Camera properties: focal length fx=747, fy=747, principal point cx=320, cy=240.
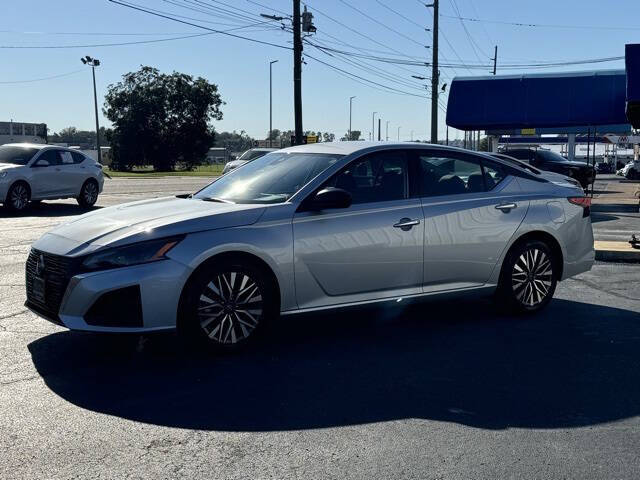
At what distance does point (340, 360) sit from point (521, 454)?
190 centimetres

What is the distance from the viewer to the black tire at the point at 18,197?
654 inches

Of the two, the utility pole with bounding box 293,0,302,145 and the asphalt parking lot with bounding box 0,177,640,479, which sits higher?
the utility pole with bounding box 293,0,302,145

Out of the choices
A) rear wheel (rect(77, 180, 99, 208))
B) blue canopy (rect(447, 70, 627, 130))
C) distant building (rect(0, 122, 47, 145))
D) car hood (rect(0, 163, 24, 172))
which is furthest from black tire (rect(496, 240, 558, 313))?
distant building (rect(0, 122, 47, 145))

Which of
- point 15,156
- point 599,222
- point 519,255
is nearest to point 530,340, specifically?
point 519,255

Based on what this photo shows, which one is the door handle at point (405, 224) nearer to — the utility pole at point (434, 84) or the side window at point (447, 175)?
the side window at point (447, 175)

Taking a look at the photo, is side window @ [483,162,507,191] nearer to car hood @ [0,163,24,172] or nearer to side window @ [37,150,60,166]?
car hood @ [0,163,24,172]

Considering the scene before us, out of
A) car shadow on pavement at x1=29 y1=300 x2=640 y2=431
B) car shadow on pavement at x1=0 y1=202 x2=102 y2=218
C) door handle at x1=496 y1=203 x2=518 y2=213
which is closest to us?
car shadow on pavement at x1=29 y1=300 x2=640 y2=431

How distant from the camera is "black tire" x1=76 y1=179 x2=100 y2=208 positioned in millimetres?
18844

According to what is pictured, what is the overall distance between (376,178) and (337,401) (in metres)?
2.29

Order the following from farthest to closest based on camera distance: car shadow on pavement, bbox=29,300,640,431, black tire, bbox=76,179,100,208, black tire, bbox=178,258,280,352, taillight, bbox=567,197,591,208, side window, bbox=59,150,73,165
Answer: black tire, bbox=76,179,100,208
side window, bbox=59,150,73,165
taillight, bbox=567,197,591,208
black tire, bbox=178,258,280,352
car shadow on pavement, bbox=29,300,640,431

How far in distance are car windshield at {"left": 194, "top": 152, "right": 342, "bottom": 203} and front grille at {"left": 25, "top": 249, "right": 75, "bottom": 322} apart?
145 cm

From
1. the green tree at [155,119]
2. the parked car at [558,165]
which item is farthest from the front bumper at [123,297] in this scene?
the green tree at [155,119]

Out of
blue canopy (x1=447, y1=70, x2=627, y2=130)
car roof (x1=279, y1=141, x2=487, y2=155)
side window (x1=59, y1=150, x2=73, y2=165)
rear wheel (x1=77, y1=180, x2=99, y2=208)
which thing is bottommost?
rear wheel (x1=77, y1=180, x2=99, y2=208)

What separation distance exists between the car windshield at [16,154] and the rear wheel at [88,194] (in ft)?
5.10
